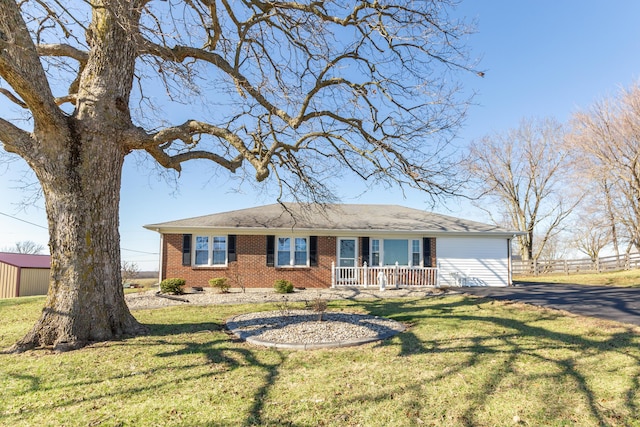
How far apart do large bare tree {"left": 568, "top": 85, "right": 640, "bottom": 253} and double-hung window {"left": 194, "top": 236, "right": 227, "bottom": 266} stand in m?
22.6

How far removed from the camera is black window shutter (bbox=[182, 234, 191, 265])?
15.2 meters

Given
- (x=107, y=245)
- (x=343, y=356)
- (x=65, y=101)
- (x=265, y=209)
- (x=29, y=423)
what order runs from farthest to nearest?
(x=265, y=209) < (x=65, y=101) < (x=107, y=245) < (x=343, y=356) < (x=29, y=423)

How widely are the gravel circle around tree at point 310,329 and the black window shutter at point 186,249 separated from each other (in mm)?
7389

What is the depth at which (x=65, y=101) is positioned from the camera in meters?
8.21

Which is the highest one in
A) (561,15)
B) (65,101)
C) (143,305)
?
(561,15)

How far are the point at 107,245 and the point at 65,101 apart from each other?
4270 millimetres

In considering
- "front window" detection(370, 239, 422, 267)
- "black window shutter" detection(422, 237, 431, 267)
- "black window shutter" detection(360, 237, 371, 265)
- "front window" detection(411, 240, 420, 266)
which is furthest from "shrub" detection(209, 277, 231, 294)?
"black window shutter" detection(422, 237, 431, 267)

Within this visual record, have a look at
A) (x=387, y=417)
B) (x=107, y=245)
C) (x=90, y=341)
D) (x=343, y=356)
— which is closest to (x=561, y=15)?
(x=343, y=356)

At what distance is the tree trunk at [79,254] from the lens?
5.75 m

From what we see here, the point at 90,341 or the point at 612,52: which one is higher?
the point at 612,52

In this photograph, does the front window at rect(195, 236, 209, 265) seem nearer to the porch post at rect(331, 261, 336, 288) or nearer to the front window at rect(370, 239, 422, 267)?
the porch post at rect(331, 261, 336, 288)

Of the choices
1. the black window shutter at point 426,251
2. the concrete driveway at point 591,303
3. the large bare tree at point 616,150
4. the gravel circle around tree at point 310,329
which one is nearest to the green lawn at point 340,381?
the gravel circle around tree at point 310,329

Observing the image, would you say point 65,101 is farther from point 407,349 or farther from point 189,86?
point 407,349

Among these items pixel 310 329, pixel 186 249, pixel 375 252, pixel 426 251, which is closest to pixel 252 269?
pixel 186 249
